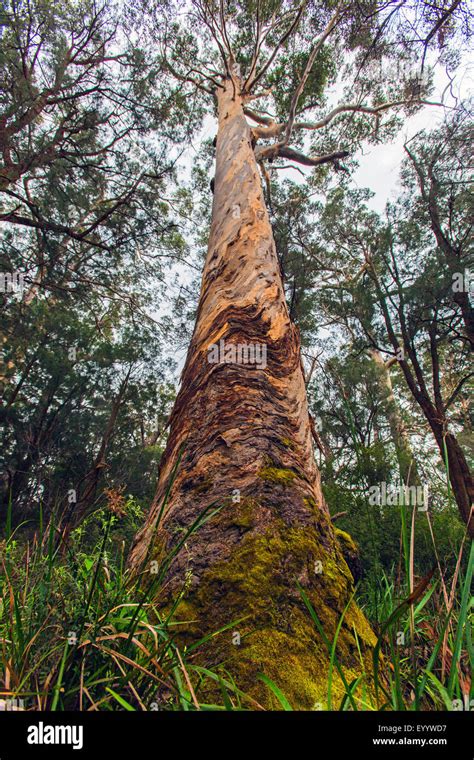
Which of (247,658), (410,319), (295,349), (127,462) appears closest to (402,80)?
(410,319)

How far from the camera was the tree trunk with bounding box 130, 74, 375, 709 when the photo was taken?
0.84 meters

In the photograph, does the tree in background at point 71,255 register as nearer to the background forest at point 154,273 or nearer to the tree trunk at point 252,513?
the background forest at point 154,273

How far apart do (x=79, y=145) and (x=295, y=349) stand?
21.8 feet

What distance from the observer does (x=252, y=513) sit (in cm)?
111

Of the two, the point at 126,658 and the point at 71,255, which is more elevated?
the point at 71,255

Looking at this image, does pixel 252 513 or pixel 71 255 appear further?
pixel 71 255

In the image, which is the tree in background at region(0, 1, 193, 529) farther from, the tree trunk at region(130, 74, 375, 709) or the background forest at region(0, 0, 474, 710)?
the tree trunk at region(130, 74, 375, 709)

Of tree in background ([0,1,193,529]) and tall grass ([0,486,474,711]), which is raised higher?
tree in background ([0,1,193,529])

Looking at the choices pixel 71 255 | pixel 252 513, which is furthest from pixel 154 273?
pixel 252 513

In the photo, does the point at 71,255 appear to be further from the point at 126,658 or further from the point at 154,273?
the point at 126,658

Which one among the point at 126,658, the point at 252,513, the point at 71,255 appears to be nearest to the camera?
the point at 126,658

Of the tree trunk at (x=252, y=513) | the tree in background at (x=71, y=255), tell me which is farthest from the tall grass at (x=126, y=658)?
the tree in background at (x=71, y=255)

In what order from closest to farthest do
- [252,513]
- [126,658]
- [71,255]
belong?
[126,658] → [252,513] → [71,255]

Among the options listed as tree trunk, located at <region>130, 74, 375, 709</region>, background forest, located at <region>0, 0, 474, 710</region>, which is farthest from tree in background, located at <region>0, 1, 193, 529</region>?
tree trunk, located at <region>130, 74, 375, 709</region>
